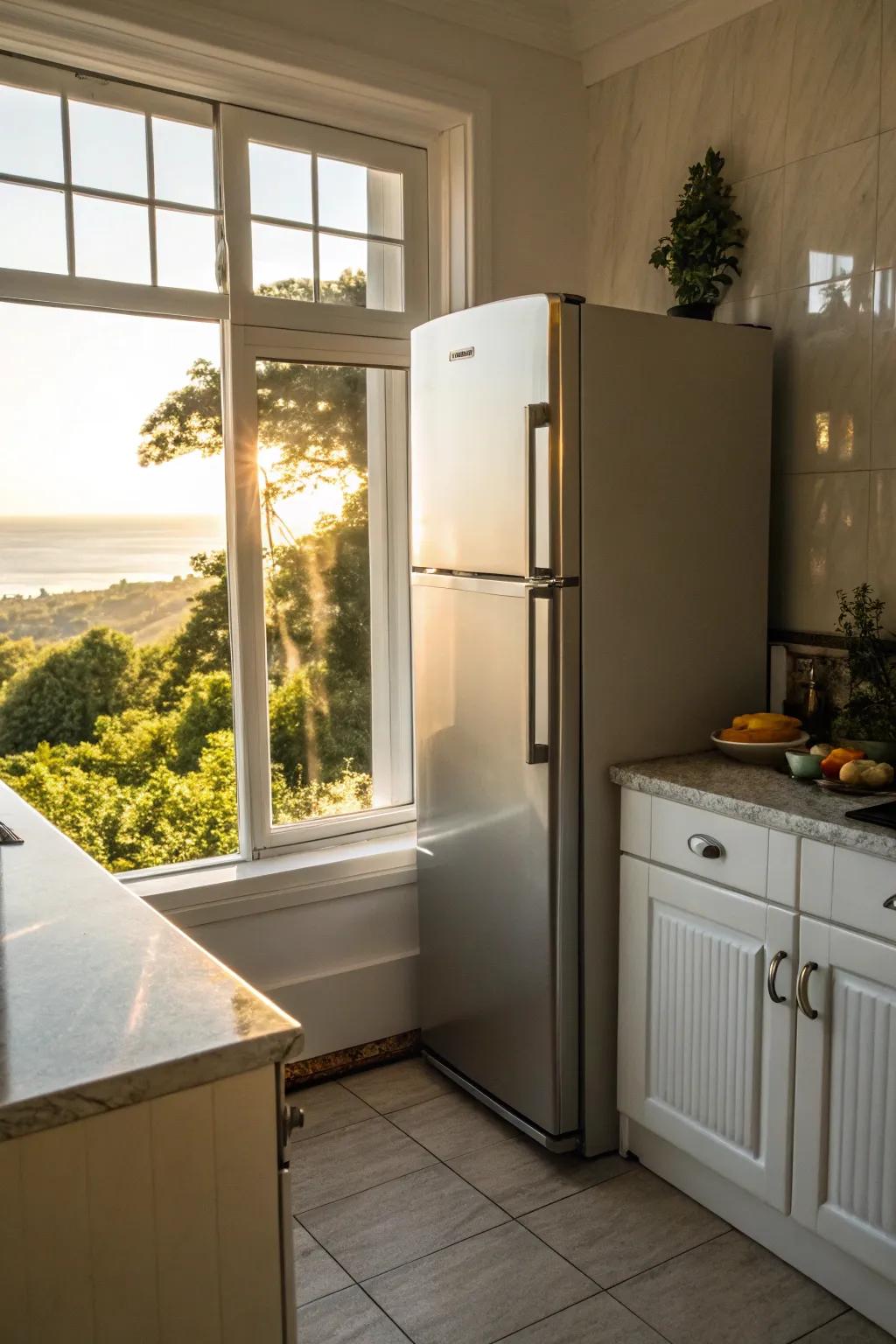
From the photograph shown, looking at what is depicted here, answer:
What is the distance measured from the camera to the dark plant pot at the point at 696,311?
2752mm

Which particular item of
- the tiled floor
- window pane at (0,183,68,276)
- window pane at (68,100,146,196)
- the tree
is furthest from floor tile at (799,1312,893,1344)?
window pane at (68,100,146,196)

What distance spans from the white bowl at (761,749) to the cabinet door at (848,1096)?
18.3 inches

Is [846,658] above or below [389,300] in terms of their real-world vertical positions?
below

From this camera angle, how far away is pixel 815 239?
8.55 feet

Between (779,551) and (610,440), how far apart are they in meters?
0.64

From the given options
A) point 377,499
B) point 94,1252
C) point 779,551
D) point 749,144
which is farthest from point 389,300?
point 94,1252

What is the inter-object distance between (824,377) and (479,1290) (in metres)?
2.07

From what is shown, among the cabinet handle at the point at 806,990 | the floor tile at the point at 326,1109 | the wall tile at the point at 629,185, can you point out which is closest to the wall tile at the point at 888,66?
the wall tile at the point at 629,185

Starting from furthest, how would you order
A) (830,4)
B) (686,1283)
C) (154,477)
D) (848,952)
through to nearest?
(154,477) < (830,4) < (686,1283) < (848,952)

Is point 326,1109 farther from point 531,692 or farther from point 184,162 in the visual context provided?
point 184,162

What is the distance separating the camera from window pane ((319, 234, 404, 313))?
294 cm

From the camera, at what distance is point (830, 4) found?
2.51 meters

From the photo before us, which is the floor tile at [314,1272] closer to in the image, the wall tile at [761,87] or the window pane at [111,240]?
the window pane at [111,240]

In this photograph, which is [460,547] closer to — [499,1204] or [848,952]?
[848,952]
